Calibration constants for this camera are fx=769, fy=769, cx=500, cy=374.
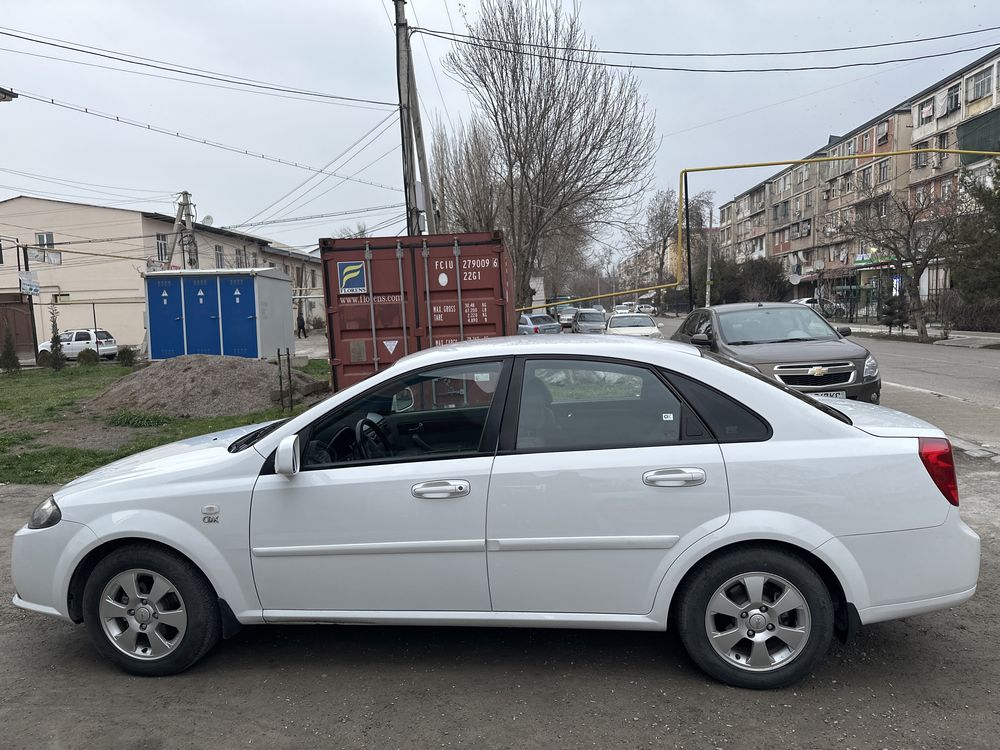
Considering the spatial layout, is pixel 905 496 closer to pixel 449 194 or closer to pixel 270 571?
pixel 270 571

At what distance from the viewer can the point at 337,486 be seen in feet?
11.5

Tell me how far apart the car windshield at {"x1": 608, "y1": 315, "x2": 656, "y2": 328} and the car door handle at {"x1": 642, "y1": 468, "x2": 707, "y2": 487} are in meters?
21.9

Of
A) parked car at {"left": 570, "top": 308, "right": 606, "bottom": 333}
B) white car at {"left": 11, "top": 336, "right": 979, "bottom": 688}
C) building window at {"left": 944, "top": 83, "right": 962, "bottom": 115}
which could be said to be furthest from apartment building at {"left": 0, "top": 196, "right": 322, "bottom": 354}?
building window at {"left": 944, "top": 83, "right": 962, "bottom": 115}

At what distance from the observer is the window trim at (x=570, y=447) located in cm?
342

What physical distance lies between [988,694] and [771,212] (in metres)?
83.4

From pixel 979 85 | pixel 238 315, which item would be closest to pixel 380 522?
pixel 238 315

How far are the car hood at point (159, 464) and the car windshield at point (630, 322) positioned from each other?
21720 millimetres

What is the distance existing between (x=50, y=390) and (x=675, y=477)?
62.1ft

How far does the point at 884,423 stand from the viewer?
3.58 m

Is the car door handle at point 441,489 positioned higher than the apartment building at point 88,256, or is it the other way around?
the apartment building at point 88,256

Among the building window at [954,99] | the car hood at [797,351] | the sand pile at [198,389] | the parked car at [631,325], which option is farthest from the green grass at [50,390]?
the building window at [954,99]

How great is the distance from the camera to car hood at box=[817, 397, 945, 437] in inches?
135

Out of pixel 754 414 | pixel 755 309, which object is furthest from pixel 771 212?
pixel 754 414

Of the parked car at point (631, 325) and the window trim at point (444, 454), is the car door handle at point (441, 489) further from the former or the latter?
the parked car at point (631, 325)
